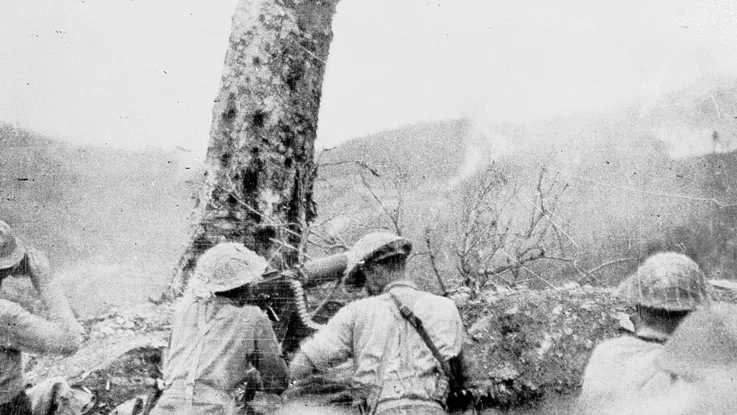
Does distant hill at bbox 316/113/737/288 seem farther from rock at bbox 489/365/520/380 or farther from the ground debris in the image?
rock at bbox 489/365/520/380

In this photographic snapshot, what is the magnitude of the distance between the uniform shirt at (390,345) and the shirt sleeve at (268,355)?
199 mm

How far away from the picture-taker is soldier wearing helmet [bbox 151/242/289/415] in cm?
327

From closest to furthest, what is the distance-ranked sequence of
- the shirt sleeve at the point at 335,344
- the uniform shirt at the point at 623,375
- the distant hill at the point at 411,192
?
the uniform shirt at the point at 623,375
the shirt sleeve at the point at 335,344
the distant hill at the point at 411,192

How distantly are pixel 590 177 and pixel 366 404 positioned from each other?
2499 mm

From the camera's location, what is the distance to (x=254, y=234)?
493 centimetres

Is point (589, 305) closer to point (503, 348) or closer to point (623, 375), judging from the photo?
point (503, 348)

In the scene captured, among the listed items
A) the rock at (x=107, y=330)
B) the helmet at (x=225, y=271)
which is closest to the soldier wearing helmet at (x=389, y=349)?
the helmet at (x=225, y=271)

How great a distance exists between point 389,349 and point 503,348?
1595mm

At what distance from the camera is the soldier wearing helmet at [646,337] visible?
A: 2689 mm

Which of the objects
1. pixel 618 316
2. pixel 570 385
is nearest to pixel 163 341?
pixel 570 385

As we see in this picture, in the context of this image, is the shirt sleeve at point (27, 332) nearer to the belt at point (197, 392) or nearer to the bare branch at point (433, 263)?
the belt at point (197, 392)

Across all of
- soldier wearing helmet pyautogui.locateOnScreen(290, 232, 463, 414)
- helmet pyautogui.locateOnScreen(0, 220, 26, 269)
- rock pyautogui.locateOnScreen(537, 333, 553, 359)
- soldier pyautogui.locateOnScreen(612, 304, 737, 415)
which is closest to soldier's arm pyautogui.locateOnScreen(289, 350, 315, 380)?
soldier wearing helmet pyautogui.locateOnScreen(290, 232, 463, 414)

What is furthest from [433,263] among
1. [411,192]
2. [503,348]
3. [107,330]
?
[107,330]

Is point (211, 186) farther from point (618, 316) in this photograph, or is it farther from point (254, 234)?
point (618, 316)
